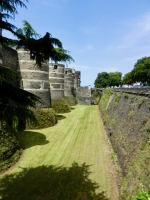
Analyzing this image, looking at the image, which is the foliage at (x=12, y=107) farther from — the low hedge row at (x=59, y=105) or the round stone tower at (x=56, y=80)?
the low hedge row at (x=59, y=105)

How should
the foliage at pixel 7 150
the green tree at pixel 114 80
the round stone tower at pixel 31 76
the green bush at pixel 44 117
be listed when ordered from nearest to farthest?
the foliage at pixel 7 150, the round stone tower at pixel 31 76, the green bush at pixel 44 117, the green tree at pixel 114 80

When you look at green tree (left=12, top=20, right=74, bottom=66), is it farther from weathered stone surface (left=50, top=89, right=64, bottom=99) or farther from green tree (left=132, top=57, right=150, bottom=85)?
green tree (left=132, top=57, right=150, bottom=85)

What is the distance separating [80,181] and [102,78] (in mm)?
88973

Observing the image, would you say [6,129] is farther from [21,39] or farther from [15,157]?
[21,39]

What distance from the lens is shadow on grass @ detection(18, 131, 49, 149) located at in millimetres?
14392

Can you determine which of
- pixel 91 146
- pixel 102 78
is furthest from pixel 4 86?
pixel 102 78

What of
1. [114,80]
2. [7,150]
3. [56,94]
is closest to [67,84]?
[56,94]

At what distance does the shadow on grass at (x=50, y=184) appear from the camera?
25.6 ft

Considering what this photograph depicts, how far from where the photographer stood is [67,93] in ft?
131

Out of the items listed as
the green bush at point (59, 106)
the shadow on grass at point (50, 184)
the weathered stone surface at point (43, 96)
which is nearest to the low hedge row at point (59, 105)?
the green bush at point (59, 106)

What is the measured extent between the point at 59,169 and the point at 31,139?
6.16m

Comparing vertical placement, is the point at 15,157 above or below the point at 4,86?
below

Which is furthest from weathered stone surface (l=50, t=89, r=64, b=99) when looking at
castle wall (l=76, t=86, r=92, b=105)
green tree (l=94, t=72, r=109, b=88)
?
green tree (l=94, t=72, r=109, b=88)

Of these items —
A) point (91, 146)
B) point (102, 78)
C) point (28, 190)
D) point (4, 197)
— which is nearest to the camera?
point (4, 197)
